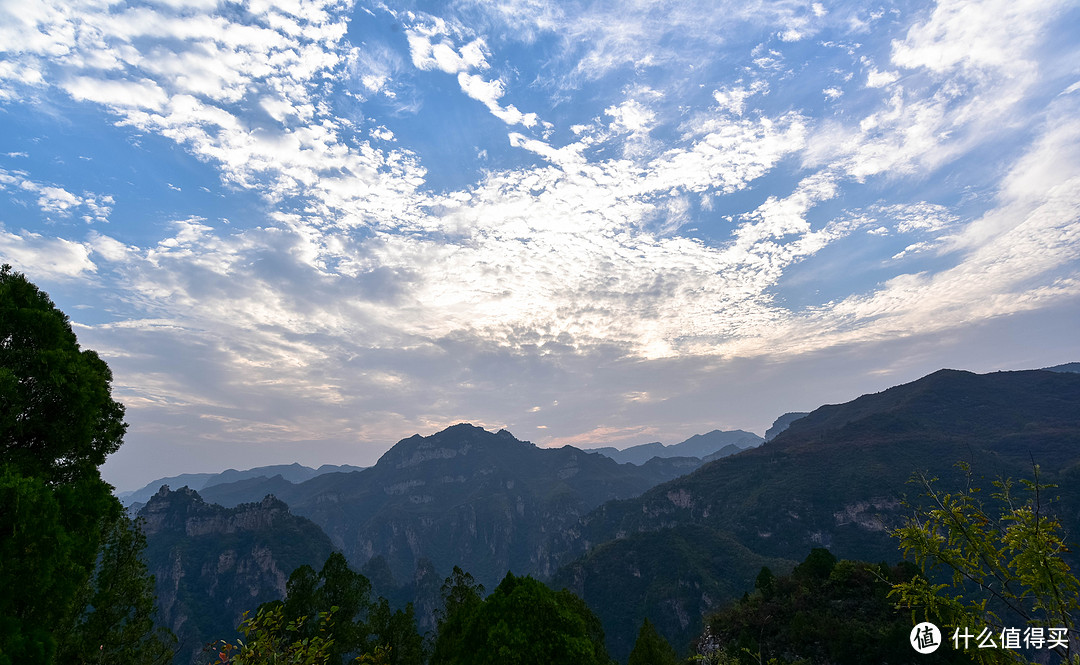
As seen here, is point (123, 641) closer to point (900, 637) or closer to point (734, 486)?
point (900, 637)

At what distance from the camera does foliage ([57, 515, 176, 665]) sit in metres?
19.5

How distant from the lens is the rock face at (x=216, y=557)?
509 ft

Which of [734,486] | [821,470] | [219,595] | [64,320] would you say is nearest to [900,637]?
[64,320]

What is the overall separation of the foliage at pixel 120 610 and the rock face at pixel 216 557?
162 m

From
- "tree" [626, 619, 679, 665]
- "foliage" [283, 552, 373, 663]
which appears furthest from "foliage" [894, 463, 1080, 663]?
"foliage" [283, 552, 373, 663]

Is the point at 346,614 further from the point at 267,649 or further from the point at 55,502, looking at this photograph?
the point at 267,649

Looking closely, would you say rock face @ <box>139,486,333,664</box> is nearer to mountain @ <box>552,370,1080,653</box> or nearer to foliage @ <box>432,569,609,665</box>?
mountain @ <box>552,370,1080,653</box>

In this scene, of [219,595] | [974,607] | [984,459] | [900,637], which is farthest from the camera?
[219,595]

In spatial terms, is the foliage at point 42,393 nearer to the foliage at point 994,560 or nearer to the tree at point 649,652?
the foliage at point 994,560

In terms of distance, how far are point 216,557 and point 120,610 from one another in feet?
657

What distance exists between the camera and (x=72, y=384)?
671 inches

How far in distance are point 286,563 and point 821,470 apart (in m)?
206

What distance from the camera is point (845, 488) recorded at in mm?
150875

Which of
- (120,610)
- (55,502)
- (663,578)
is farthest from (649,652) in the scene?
(663,578)
